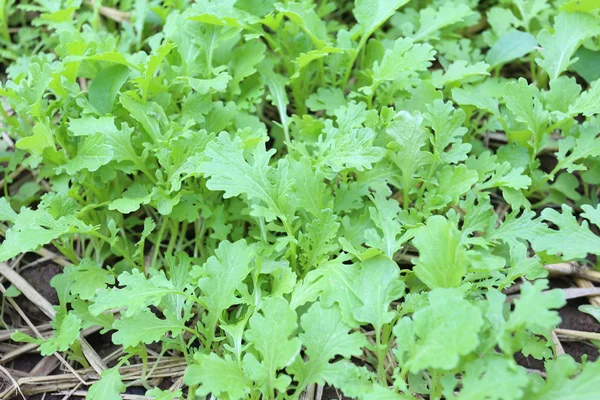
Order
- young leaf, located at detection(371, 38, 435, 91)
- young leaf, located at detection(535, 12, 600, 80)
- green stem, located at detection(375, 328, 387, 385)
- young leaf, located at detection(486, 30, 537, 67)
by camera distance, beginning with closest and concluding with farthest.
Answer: green stem, located at detection(375, 328, 387, 385) < young leaf, located at detection(371, 38, 435, 91) < young leaf, located at detection(535, 12, 600, 80) < young leaf, located at detection(486, 30, 537, 67)

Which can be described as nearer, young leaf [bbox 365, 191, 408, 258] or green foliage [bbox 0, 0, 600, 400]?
green foliage [bbox 0, 0, 600, 400]

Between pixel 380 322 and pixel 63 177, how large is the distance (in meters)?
1.12

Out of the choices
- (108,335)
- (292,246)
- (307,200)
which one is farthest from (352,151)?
(108,335)

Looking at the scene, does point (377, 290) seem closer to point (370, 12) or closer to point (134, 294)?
point (134, 294)

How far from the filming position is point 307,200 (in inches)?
63.6

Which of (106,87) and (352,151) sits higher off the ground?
(106,87)

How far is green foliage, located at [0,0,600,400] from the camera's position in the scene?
1.37m

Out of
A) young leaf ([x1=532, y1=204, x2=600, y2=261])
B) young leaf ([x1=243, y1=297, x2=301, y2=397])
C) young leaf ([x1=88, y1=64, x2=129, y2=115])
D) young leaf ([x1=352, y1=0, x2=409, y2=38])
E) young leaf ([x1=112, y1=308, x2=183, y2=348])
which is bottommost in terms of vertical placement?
young leaf ([x1=112, y1=308, x2=183, y2=348])

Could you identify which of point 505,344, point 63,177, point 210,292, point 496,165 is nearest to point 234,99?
point 63,177

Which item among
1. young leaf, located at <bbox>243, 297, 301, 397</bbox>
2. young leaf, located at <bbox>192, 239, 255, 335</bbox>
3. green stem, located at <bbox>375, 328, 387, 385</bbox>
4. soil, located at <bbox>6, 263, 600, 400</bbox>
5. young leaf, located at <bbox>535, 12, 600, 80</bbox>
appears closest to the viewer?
young leaf, located at <bbox>243, 297, 301, 397</bbox>

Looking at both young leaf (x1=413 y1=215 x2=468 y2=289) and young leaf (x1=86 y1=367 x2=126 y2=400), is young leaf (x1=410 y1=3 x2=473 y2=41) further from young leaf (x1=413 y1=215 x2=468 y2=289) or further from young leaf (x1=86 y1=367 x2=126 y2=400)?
young leaf (x1=86 y1=367 x2=126 y2=400)

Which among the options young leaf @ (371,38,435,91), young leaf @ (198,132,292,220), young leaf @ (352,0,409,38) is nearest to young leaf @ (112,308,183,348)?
young leaf @ (198,132,292,220)

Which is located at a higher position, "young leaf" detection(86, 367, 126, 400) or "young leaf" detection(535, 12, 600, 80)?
"young leaf" detection(535, 12, 600, 80)

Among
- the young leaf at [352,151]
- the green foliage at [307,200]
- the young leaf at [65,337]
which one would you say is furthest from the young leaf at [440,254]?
the young leaf at [65,337]
